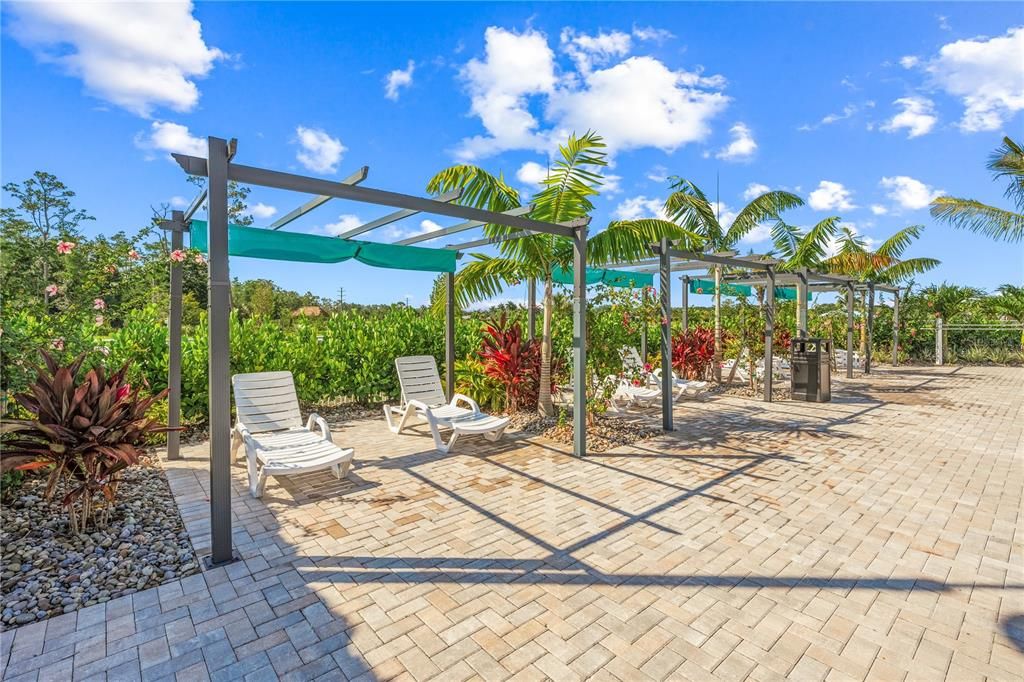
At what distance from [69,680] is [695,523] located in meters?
4.13

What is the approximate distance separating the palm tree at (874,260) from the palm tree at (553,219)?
466 inches

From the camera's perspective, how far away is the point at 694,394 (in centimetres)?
1050

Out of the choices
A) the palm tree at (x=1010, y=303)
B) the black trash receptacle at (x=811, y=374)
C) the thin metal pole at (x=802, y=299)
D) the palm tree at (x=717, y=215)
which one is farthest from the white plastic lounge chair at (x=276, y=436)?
the palm tree at (x=1010, y=303)

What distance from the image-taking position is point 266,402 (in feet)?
19.4

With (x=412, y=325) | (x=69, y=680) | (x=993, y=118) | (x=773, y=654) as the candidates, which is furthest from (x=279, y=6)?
(x=993, y=118)

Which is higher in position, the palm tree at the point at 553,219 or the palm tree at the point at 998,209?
the palm tree at the point at 998,209

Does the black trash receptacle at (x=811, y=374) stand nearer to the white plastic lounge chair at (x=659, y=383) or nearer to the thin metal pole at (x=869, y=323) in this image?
the white plastic lounge chair at (x=659, y=383)

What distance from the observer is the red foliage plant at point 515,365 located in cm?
822

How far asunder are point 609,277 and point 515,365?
10.7ft

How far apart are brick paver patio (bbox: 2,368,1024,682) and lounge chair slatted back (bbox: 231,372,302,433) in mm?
619

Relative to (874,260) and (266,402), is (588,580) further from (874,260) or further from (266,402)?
(874,260)

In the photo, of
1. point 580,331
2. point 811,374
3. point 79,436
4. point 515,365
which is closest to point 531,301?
point 515,365

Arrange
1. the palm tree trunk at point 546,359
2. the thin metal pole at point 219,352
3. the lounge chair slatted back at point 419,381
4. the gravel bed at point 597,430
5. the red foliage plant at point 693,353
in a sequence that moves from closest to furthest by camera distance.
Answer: the thin metal pole at point 219,352, the gravel bed at point 597,430, the lounge chair slatted back at point 419,381, the palm tree trunk at point 546,359, the red foliage plant at point 693,353

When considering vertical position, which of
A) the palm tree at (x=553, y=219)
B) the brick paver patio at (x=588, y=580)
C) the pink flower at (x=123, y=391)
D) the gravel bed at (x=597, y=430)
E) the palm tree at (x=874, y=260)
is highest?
the palm tree at (x=874, y=260)
